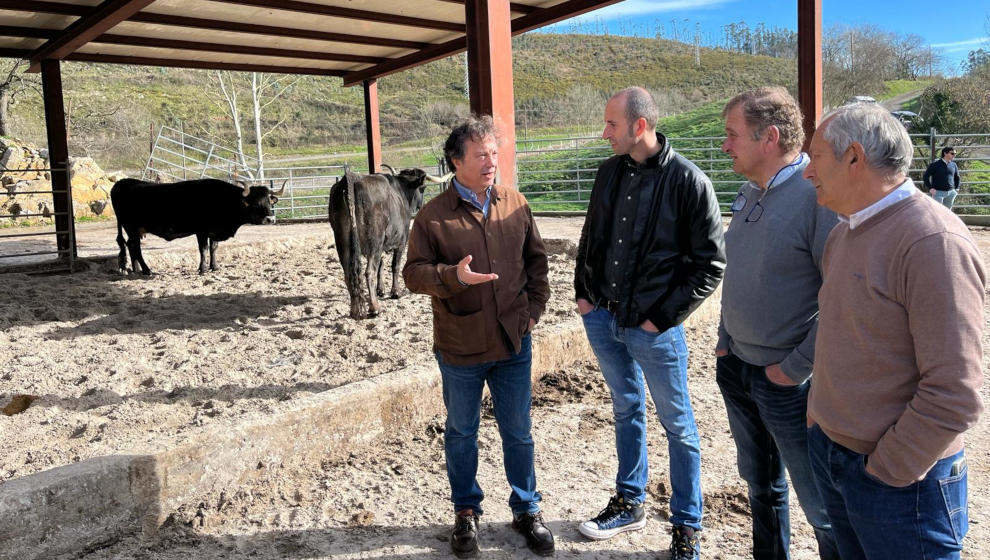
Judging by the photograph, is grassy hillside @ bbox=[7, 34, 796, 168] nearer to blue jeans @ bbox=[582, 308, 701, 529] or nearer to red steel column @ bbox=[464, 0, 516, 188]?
red steel column @ bbox=[464, 0, 516, 188]

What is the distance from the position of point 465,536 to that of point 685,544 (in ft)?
2.75

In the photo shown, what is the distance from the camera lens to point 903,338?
4.66 ft

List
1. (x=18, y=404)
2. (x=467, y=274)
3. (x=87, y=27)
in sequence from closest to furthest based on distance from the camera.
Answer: (x=467, y=274), (x=18, y=404), (x=87, y=27)

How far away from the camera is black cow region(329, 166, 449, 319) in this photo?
6273 millimetres

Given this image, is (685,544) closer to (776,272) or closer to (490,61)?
(776,272)

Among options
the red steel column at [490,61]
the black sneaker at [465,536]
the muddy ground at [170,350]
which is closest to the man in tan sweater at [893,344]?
the black sneaker at [465,536]

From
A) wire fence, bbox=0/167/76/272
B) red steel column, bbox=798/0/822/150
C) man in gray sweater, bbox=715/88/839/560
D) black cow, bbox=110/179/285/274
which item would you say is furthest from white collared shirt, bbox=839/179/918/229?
wire fence, bbox=0/167/76/272

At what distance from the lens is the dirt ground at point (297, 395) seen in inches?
108

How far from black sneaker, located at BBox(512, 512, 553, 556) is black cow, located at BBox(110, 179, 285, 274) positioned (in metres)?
7.45

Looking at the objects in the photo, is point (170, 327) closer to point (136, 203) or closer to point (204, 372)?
point (204, 372)

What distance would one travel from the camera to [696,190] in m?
2.46

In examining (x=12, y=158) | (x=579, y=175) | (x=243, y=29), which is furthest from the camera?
(x=579, y=175)

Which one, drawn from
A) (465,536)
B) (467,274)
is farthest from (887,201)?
(465,536)

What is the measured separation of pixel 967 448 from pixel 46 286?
8.56 m
